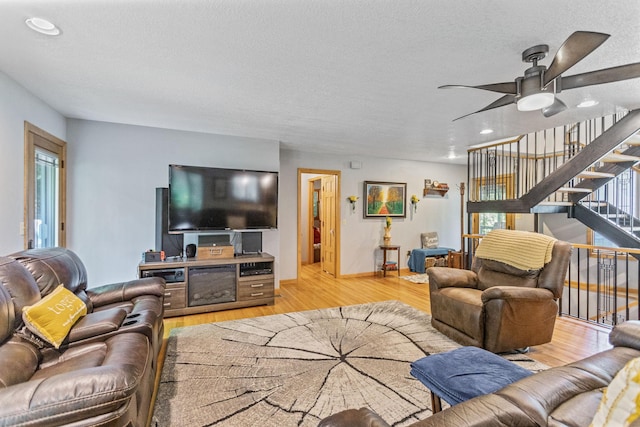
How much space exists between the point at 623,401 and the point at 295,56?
92.9 inches

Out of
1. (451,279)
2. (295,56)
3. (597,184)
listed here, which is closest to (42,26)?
(295,56)

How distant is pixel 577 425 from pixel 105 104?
4.23m

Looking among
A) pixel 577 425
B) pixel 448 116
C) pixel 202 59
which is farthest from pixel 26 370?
pixel 448 116

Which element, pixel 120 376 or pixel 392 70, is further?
pixel 392 70

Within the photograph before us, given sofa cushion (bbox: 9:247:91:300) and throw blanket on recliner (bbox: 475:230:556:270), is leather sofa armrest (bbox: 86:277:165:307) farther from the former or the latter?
throw blanket on recliner (bbox: 475:230:556:270)

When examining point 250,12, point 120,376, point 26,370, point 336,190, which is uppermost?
point 250,12

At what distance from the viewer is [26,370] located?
1.51 m

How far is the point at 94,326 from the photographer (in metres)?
1.91

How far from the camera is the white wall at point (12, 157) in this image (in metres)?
2.44

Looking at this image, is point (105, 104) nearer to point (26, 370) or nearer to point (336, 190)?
point (26, 370)

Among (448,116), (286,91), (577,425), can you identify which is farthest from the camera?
(448,116)

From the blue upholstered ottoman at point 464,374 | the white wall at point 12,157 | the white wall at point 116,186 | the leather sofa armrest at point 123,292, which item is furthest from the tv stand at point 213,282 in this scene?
the blue upholstered ottoman at point 464,374

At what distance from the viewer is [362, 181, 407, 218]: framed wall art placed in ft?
20.6

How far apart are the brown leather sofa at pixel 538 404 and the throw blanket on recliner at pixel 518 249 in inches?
59.5
